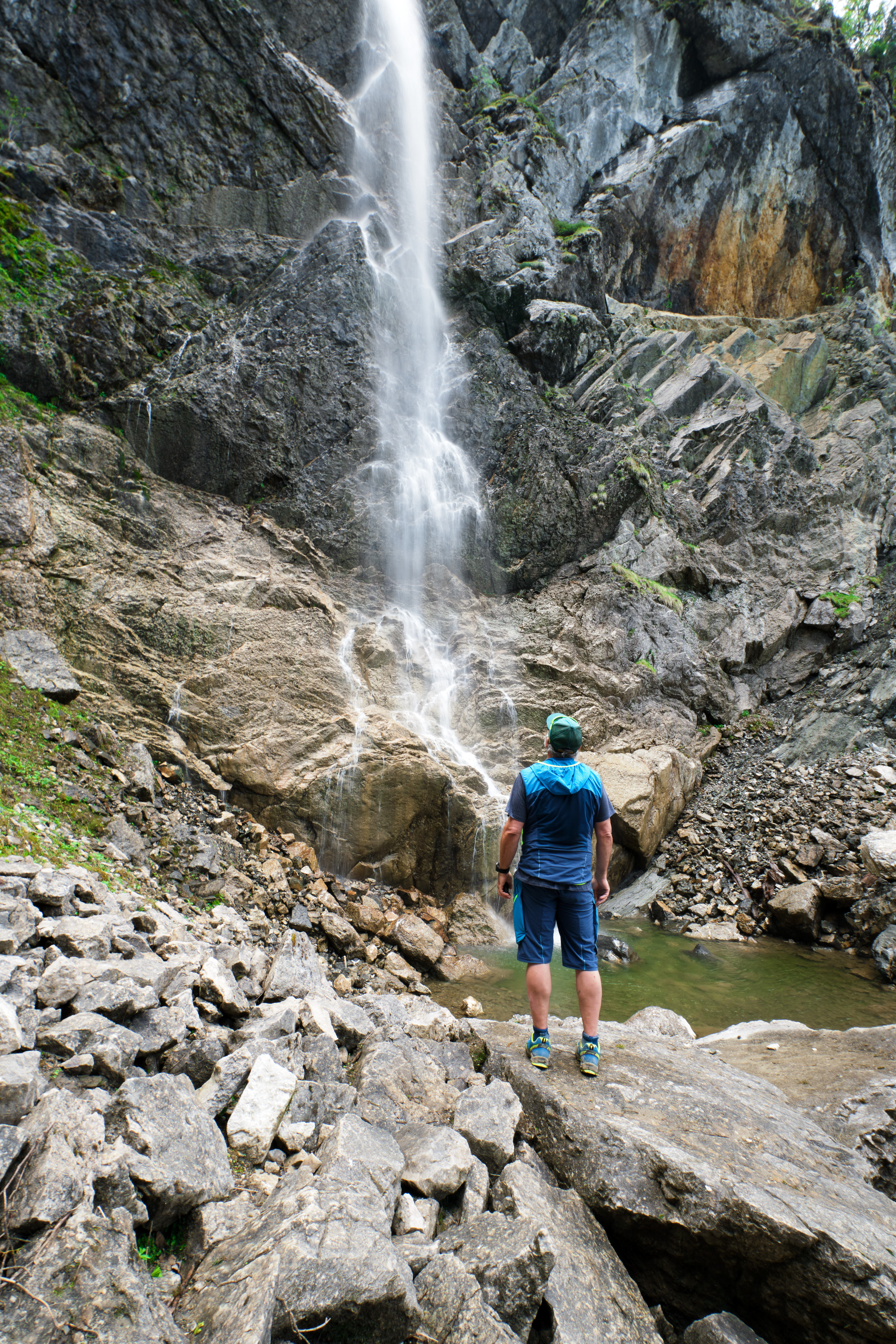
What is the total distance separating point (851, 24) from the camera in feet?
78.5

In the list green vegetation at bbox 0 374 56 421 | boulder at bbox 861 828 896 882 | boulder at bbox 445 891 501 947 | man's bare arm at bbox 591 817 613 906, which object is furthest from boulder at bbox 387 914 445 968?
green vegetation at bbox 0 374 56 421

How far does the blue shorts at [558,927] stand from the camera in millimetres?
3781

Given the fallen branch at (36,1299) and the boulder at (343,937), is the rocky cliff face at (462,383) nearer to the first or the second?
the boulder at (343,937)

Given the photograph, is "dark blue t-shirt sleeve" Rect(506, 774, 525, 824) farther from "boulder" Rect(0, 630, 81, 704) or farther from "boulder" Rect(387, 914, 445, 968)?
"boulder" Rect(0, 630, 81, 704)

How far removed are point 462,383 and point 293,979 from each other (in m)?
16.1

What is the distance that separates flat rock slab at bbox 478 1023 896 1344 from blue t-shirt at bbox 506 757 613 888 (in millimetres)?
1068

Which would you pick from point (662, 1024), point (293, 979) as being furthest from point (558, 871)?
point (662, 1024)

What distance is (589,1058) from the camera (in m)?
3.60

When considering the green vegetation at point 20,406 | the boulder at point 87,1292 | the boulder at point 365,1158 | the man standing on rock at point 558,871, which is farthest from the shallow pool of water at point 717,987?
the green vegetation at point 20,406

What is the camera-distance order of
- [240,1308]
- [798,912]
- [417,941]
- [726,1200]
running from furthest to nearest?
[798,912], [417,941], [726,1200], [240,1308]

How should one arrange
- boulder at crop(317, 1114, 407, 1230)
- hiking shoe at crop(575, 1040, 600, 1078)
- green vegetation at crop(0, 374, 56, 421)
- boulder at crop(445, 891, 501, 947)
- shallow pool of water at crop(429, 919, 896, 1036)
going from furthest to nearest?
green vegetation at crop(0, 374, 56, 421) < boulder at crop(445, 891, 501, 947) < shallow pool of water at crop(429, 919, 896, 1036) < hiking shoe at crop(575, 1040, 600, 1078) < boulder at crop(317, 1114, 407, 1230)

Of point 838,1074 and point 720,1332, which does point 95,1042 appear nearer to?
point 720,1332

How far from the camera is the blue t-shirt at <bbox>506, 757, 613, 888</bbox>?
378 centimetres

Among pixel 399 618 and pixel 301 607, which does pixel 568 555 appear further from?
pixel 301 607
